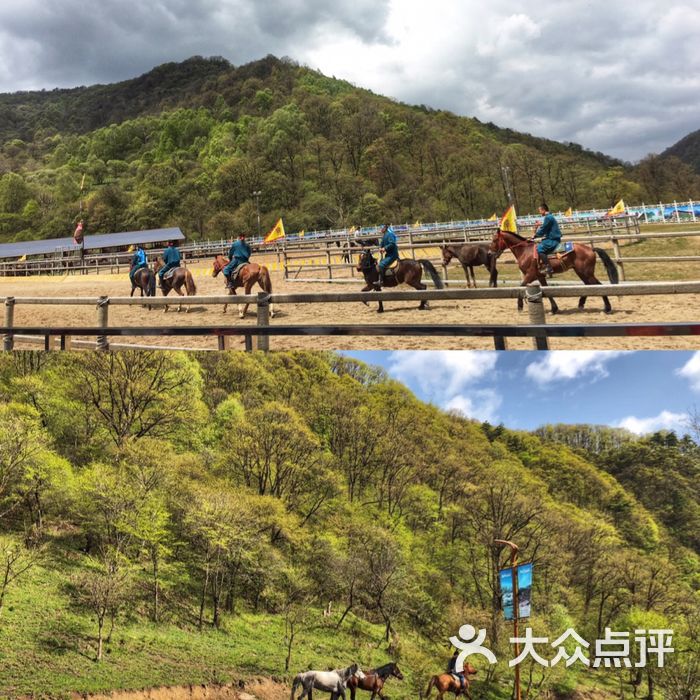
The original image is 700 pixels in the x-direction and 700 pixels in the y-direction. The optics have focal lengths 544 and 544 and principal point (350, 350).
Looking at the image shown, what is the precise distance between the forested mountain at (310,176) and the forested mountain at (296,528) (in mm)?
34243

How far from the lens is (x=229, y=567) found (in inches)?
1262

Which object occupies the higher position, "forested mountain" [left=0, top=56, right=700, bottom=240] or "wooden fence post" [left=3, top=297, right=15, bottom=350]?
"forested mountain" [left=0, top=56, right=700, bottom=240]

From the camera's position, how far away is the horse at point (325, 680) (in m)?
20.6

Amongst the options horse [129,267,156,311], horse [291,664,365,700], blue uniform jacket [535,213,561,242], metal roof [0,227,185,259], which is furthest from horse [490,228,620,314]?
metal roof [0,227,185,259]

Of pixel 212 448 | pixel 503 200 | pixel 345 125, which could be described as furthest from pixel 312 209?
pixel 212 448

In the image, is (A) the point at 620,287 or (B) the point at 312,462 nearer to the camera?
(A) the point at 620,287

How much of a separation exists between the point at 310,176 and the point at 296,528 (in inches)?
2551

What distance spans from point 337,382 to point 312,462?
8572 mm

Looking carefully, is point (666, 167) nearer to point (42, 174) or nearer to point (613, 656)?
point (613, 656)

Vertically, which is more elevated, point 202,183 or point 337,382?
point 202,183

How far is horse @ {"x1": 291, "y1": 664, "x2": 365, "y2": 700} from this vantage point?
20625 millimetres

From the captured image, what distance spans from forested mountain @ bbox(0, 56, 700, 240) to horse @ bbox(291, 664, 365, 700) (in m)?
54.4

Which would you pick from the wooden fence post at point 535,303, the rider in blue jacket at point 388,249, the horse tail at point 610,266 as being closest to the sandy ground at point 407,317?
the horse tail at point 610,266

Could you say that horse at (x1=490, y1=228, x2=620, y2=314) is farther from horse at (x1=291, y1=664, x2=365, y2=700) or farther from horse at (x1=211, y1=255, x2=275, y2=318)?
horse at (x1=291, y1=664, x2=365, y2=700)
